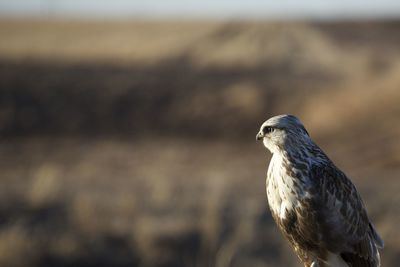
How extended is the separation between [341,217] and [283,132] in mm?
689

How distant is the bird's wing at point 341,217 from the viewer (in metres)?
5.88

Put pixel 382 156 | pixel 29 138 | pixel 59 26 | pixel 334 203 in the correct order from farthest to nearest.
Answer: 1. pixel 59 26
2. pixel 29 138
3. pixel 382 156
4. pixel 334 203

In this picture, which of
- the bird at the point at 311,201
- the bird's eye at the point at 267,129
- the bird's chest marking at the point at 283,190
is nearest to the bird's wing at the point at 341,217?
the bird at the point at 311,201

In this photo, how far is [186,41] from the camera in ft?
128

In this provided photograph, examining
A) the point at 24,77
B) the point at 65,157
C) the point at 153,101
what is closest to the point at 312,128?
the point at 153,101

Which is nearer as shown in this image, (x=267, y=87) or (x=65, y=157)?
(x=65, y=157)

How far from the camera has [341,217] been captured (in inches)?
235

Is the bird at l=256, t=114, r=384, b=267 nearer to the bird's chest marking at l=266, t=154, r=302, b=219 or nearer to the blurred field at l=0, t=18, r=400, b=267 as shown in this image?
the bird's chest marking at l=266, t=154, r=302, b=219

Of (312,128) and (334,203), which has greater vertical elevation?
(334,203)

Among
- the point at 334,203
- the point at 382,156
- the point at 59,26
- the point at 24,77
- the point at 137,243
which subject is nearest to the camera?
the point at 334,203

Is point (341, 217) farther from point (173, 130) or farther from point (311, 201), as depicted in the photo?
point (173, 130)

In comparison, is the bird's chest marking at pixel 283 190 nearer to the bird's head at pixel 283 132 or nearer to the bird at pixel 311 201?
the bird at pixel 311 201

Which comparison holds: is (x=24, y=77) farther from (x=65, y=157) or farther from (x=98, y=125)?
(x=65, y=157)

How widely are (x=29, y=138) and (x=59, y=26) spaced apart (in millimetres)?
20255
